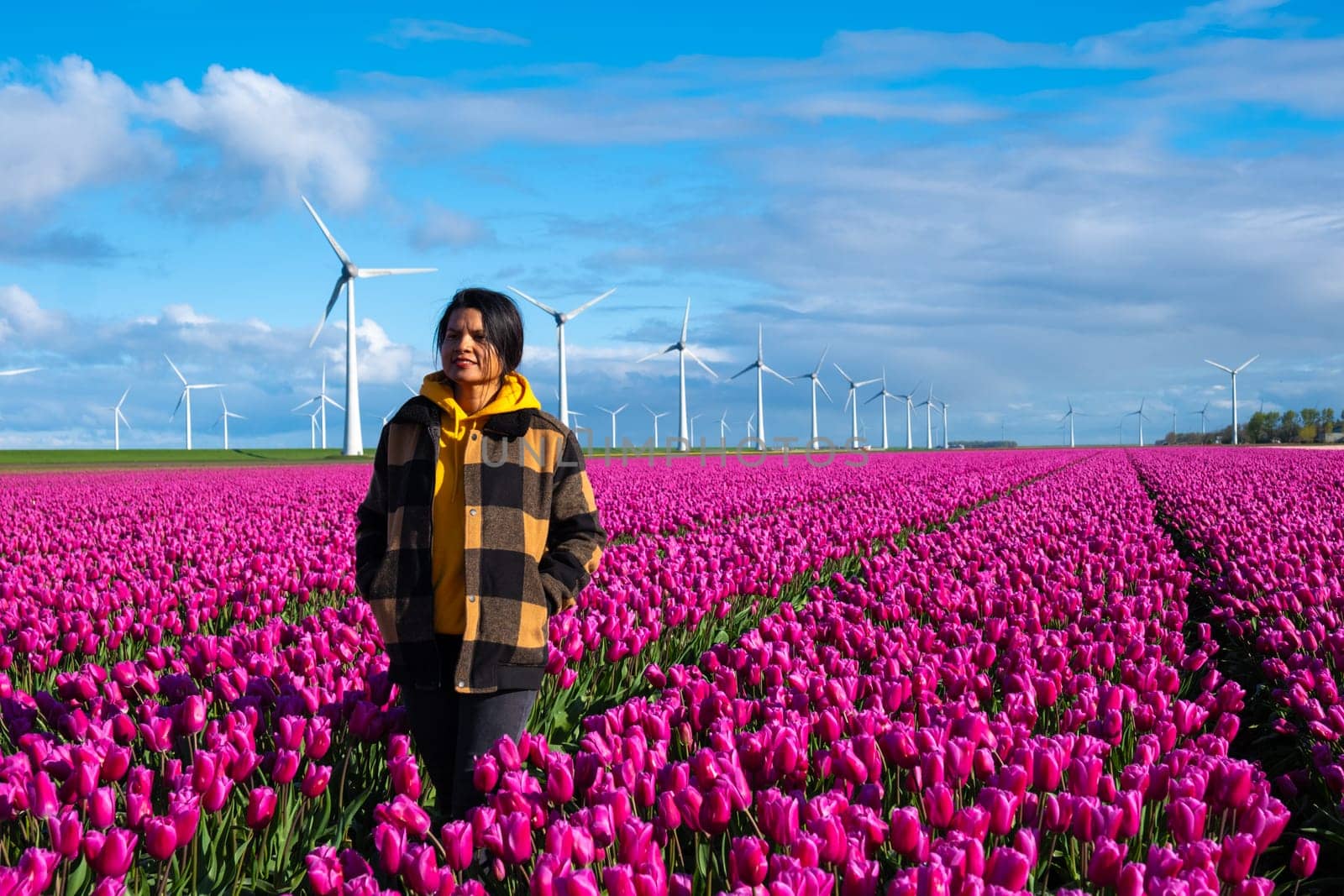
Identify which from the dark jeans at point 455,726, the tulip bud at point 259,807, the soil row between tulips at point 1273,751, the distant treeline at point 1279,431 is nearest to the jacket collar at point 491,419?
the dark jeans at point 455,726

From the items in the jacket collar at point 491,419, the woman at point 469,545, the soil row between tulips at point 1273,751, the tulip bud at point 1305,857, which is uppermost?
the jacket collar at point 491,419

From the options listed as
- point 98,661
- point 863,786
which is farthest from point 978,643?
point 98,661

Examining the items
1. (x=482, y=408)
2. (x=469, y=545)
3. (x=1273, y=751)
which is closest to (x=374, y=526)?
(x=469, y=545)

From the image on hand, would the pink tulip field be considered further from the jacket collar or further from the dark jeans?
the jacket collar

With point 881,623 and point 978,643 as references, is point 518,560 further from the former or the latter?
point 881,623

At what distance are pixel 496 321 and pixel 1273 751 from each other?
435cm

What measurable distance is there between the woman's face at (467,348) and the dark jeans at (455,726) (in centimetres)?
101

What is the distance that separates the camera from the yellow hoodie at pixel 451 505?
13.4ft

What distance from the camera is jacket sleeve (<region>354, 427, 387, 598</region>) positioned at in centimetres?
414

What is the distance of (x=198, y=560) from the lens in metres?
10.0

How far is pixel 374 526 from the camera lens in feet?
14.0

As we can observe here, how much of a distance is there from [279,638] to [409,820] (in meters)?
3.11

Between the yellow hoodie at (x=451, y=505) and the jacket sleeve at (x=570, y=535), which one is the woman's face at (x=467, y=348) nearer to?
the yellow hoodie at (x=451, y=505)

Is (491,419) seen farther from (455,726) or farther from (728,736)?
(728,736)
